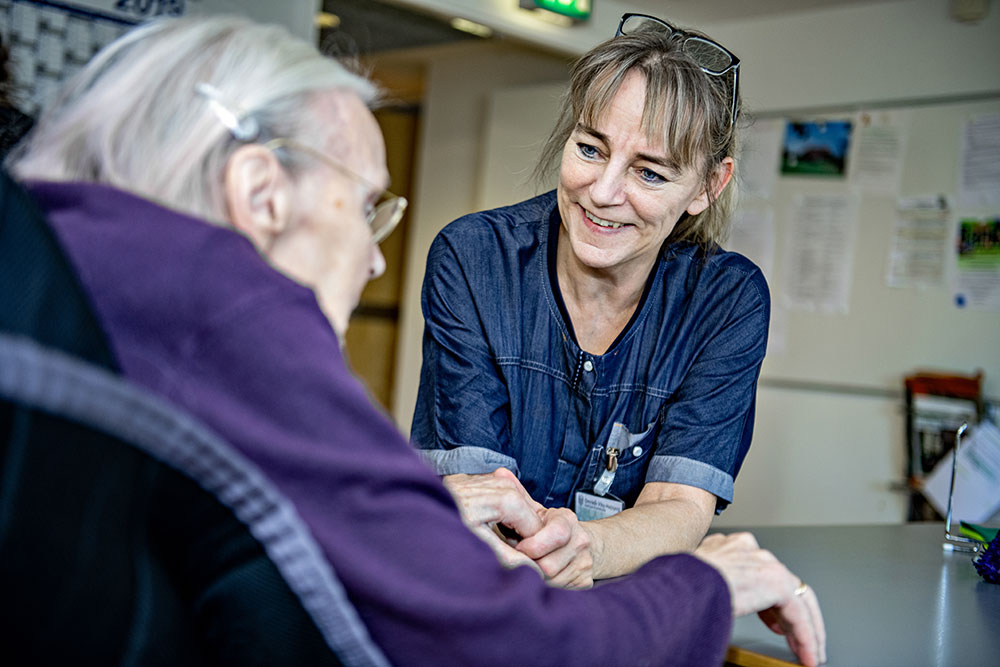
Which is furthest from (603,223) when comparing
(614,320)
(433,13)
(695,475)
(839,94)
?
(839,94)

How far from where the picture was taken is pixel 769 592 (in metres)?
1.08

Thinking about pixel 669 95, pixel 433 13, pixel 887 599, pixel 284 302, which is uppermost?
pixel 433 13

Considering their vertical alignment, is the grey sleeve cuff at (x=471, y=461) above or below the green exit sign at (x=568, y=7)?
below

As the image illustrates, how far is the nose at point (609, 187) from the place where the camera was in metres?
1.68

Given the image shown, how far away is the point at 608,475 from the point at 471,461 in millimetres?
258

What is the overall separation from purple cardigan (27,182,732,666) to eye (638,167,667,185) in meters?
1.03

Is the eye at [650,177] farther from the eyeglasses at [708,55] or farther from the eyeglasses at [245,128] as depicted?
Result: the eyeglasses at [245,128]

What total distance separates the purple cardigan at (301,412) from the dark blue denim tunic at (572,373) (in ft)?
2.71

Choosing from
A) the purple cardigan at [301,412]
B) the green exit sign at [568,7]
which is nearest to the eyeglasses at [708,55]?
the purple cardigan at [301,412]

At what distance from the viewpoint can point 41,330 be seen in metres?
0.63

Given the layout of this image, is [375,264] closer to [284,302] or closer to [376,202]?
[376,202]

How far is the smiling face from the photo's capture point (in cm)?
168

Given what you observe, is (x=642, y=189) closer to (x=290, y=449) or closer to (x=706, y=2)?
(x=290, y=449)

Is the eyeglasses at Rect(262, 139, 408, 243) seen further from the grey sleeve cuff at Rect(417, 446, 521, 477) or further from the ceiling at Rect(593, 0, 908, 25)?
the ceiling at Rect(593, 0, 908, 25)
